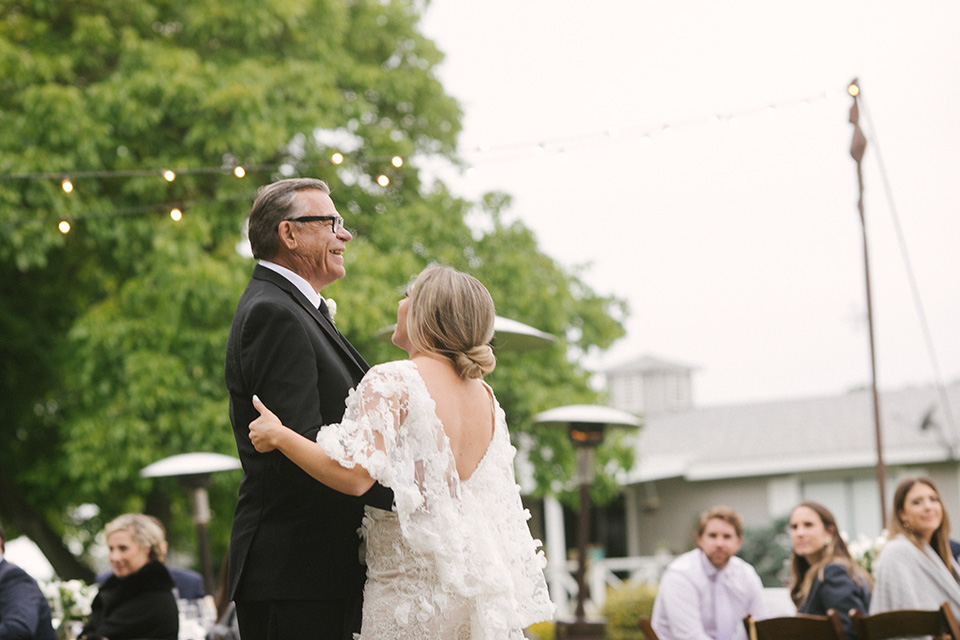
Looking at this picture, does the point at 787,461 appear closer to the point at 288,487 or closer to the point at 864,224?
the point at 864,224

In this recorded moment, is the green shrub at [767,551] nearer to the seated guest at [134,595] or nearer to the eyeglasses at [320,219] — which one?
the seated guest at [134,595]

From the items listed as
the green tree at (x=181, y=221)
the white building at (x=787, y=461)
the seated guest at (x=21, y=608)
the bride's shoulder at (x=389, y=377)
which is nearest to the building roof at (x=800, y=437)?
the white building at (x=787, y=461)

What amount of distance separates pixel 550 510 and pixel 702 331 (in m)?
14.8

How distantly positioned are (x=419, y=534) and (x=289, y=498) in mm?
315

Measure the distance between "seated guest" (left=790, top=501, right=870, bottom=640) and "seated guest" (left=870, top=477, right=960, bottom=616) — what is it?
0.18 metres

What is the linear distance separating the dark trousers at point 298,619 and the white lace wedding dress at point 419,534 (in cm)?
5

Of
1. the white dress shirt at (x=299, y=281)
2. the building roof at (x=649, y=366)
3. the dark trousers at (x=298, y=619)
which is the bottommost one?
the dark trousers at (x=298, y=619)

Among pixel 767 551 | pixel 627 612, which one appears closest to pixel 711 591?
pixel 627 612

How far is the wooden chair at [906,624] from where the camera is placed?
484 cm

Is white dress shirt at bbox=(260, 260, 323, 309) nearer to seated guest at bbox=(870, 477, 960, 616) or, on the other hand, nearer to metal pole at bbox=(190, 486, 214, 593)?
seated guest at bbox=(870, 477, 960, 616)

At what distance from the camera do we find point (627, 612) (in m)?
12.6

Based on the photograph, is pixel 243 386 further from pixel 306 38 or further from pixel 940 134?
pixel 940 134

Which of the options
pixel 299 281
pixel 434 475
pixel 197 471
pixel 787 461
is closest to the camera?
pixel 434 475

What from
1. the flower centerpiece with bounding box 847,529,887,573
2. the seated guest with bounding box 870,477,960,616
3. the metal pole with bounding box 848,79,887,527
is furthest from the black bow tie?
the metal pole with bounding box 848,79,887,527
